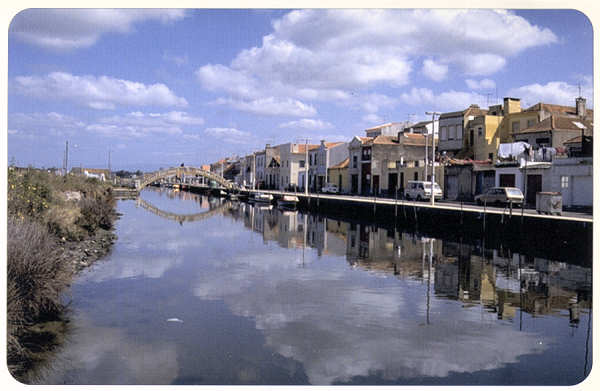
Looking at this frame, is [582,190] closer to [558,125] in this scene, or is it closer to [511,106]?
[558,125]

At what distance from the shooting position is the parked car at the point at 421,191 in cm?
3422

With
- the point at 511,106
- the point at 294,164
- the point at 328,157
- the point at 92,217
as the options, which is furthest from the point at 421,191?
the point at 294,164

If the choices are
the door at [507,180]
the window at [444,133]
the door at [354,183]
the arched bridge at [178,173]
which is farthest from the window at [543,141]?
the arched bridge at [178,173]

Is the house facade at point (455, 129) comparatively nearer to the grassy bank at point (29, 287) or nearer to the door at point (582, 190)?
the door at point (582, 190)

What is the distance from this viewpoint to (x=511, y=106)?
1670 inches

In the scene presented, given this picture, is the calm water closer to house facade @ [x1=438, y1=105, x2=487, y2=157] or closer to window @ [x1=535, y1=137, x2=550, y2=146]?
window @ [x1=535, y1=137, x2=550, y2=146]

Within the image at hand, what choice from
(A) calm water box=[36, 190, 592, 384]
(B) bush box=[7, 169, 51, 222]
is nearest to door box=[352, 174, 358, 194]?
(A) calm water box=[36, 190, 592, 384]

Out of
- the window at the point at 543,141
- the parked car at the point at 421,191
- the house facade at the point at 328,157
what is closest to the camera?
the parked car at the point at 421,191

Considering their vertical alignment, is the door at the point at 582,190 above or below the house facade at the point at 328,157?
below

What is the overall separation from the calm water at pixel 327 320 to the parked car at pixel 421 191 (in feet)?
53.1

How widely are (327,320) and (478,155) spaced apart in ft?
115

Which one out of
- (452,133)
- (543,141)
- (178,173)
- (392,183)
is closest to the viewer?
(543,141)

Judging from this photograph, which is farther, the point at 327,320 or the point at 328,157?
the point at 328,157

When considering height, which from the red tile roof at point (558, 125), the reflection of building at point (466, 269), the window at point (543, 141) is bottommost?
the reflection of building at point (466, 269)
